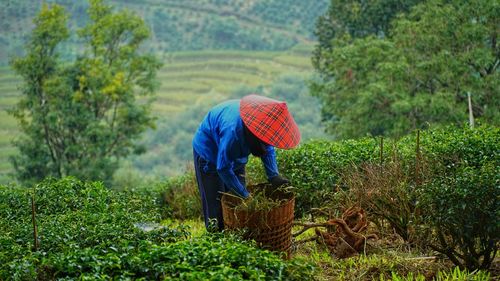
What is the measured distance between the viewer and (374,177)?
673 centimetres

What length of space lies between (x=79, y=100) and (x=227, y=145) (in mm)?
21316

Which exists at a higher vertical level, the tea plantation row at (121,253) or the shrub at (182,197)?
the tea plantation row at (121,253)

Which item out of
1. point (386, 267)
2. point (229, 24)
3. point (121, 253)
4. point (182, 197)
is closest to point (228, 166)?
point (121, 253)

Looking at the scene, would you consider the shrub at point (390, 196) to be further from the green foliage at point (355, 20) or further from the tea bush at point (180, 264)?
the green foliage at point (355, 20)

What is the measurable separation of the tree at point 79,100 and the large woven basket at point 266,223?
19830 mm

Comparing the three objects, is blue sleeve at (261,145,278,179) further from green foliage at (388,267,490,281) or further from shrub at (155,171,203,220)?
shrub at (155,171,203,220)

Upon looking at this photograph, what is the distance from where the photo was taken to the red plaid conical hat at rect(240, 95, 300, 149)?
564 centimetres

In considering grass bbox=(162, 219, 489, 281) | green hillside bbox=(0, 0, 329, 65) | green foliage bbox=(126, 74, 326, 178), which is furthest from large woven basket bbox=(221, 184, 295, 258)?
green hillside bbox=(0, 0, 329, 65)

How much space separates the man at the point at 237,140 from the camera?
5672 millimetres

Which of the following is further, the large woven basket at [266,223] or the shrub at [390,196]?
the shrub at [390,196]

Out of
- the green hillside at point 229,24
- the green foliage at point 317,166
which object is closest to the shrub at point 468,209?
the green foliage at point 317,166

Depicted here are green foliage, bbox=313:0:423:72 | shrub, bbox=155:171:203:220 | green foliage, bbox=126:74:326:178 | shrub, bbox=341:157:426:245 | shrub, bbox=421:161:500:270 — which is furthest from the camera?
green foliage, bbox=126:74:326:178

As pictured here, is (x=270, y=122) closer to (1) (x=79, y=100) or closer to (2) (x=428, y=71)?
(2) (x=428, y=71)

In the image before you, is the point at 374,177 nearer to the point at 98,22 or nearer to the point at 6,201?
the point at 6,201
